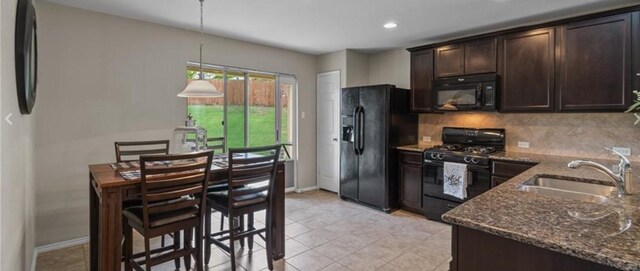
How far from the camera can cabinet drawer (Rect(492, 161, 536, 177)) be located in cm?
320

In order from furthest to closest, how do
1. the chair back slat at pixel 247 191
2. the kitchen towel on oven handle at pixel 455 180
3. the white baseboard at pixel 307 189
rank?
1. the white baseboard at pixel 307 189
2. the kitchen towel on oven handle at pixel 455 180
3. the chair back slat at pixel 247 191

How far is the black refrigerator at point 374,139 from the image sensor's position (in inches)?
170

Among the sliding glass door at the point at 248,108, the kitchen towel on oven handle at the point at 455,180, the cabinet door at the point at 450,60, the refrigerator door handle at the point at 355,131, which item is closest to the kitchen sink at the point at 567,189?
the kitchen towel on oven handle at the point at 455,180

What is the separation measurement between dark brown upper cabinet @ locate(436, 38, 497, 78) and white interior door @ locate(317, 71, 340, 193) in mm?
1706

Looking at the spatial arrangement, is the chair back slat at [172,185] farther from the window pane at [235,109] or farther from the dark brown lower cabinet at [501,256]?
the window pane at [235,109]

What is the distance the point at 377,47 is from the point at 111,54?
3562 mm

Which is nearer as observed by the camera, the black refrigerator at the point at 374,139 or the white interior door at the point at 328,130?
the black refrigerator at the point at 374,139

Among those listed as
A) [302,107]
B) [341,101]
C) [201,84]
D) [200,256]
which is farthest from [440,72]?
[200,256]

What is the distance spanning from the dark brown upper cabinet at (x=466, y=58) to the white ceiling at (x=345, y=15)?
23 centimetres

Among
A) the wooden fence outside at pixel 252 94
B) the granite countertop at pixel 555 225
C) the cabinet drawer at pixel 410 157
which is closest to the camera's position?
the granite countertop at pixel 555 225

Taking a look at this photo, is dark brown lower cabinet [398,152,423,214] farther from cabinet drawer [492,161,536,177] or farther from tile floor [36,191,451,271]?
cabinet drawer [492,161,536,177]

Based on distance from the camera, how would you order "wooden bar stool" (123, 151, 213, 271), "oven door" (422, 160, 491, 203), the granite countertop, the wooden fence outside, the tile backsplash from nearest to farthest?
1. the granite countertop
2. "wooden bar stool" (123, 151, 213, 271)
3. the tile backsplash
4. "oven door" (422, 160, 491, 203)
5. the wooden fence outside

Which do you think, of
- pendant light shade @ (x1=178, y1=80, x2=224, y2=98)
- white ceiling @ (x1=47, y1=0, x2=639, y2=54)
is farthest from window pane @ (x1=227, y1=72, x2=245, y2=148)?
pendant light shade @ (x1=178, y1=80, x2=224, y2=98)

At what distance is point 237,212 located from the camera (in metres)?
2.49
